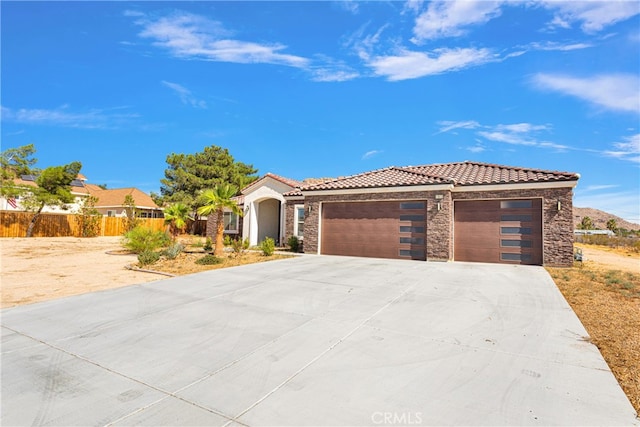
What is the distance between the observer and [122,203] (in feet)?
122

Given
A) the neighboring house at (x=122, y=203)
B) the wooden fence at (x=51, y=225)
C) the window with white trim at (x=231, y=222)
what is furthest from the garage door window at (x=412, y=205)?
the neighboring house at (x=122, y=203)

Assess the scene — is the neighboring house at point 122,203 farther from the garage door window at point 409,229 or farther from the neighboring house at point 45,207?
the garage door window at point 409,229

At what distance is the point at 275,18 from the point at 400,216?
10346 millimetres

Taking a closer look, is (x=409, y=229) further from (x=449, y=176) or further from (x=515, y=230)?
(x=515, y=230)

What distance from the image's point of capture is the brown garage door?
12133mm

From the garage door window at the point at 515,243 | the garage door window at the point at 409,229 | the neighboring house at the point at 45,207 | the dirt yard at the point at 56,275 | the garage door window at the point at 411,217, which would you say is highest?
the neighboring house at the point at 45,207

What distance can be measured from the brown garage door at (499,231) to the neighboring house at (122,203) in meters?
36.5

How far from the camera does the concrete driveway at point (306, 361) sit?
282cm

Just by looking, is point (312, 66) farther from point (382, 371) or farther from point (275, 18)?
point (382, 371)

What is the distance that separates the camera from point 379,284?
816cm

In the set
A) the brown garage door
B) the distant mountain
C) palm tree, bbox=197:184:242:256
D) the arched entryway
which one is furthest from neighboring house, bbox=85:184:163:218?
the distant mountain

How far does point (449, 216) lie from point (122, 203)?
127 ft

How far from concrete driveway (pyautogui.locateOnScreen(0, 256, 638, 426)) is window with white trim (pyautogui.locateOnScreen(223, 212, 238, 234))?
50.1 feet
